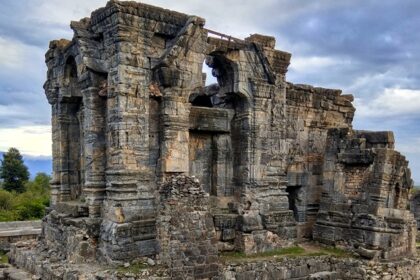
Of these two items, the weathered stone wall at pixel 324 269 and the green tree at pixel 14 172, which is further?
the green tree at pixel 14 172

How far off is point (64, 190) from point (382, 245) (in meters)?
9.75

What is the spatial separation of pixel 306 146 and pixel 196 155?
4.70 metres

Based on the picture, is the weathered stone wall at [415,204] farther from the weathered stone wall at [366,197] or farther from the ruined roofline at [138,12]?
the ruined roofline at [138,12]

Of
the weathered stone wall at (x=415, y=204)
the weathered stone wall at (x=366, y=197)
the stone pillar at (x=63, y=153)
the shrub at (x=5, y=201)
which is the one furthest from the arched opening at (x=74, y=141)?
the shrub at (x=5, y=201)

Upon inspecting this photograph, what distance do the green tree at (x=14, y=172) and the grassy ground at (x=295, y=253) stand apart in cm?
3502

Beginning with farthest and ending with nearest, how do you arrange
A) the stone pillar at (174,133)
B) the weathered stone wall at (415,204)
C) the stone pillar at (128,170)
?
the weathered stone wall at (415,204) → the stone pillar at (174,133) → the stone pillar at (128,170)

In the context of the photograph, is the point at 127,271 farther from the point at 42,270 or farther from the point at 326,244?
the point at 326,244

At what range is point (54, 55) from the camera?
1345 centimetres

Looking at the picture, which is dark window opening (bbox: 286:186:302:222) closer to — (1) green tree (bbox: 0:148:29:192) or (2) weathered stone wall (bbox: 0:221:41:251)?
(2) weathered stone wall (bbox: 0:221:41:251)

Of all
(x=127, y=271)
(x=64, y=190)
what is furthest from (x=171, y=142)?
(x=64, y=190)

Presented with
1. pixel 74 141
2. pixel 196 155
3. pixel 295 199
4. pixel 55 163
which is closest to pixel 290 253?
pixel 295 199

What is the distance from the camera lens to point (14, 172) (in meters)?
42.7

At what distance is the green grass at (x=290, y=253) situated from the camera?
1168 centimetres

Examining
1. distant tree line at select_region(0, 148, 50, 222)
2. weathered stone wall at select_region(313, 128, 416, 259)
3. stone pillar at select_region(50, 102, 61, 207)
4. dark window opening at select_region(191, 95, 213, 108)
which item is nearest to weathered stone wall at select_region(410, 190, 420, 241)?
weathered stone wall at select_region(313, 128, 416, 259)
